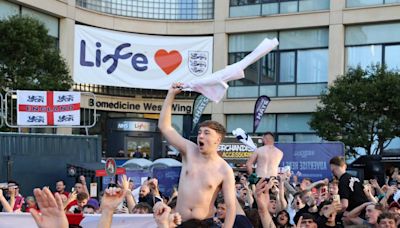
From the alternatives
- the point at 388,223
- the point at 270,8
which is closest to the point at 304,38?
the point at 270,8

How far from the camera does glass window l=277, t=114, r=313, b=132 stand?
32438 millimetres

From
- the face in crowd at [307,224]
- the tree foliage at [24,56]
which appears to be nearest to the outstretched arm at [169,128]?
the face in crowd at [307,224]

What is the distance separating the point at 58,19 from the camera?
3169 centimetres

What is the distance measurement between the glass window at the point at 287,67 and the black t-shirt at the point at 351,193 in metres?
24.1

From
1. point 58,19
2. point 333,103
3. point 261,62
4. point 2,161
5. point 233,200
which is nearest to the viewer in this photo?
point 233,200

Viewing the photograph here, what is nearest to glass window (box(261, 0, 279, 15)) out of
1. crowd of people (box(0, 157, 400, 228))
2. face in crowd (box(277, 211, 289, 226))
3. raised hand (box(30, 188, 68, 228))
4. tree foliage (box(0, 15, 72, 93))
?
tree foliage (box(0, 15, 72, 93))

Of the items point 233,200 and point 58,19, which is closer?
point 233,200

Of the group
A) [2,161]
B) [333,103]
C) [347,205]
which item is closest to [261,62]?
[333,103]

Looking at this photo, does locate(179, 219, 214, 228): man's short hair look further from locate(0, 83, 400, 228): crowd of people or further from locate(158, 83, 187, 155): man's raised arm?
locate(158, 83, 187, 155): man's raised arm

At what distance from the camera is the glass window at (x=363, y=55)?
31.2 meters

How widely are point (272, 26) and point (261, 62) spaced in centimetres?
196

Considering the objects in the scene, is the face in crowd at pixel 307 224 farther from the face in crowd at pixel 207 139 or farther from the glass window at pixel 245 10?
the glass window at pixel 245 10

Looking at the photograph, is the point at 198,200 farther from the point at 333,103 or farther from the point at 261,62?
the point at 261,62

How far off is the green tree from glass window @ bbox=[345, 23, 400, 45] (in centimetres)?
325
